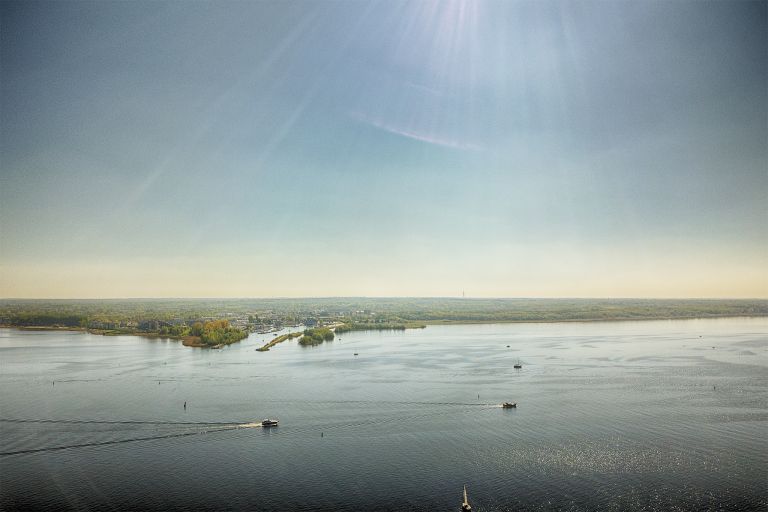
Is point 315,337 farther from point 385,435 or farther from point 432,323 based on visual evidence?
point 385,435

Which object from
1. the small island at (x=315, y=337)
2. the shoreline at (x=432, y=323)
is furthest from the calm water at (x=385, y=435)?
the shoreline at (x=432, y=323)

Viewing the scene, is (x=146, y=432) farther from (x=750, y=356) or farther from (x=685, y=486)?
(x=750, y=356)

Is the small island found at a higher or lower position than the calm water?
higher

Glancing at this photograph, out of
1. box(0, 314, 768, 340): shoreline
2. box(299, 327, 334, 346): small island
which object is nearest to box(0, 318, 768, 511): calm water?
box(299, 327, 334, 346): small island

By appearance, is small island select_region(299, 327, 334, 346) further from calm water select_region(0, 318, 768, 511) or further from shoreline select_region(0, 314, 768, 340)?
calm water select_region(0, 318, 768, 511)

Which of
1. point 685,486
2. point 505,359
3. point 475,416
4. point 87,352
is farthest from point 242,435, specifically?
point 87,352

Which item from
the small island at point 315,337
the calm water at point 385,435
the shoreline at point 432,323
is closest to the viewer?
the calm water at point 385,435

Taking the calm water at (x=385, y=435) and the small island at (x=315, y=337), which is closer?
the calm water at (x=385, y=435)

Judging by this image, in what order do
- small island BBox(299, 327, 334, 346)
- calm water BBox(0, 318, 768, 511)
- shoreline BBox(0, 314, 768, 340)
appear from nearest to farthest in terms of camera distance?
calm water BBox(0, 318, 768, 511) < small island BBox(299, 327, 334, 346) < shoreline BBox(0, 314, 768, 340)

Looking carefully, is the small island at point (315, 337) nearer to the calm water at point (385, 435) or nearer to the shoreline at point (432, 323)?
the shoreline at point (432, 323)
